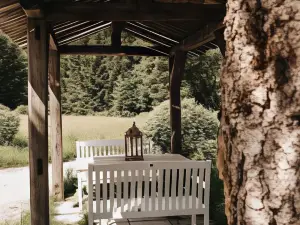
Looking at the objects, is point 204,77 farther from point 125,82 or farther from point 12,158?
point 12,158

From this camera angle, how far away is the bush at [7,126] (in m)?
12.6

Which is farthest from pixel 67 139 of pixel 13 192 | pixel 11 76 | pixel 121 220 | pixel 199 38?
pixel 11 76

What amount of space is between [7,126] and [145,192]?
33.2ft

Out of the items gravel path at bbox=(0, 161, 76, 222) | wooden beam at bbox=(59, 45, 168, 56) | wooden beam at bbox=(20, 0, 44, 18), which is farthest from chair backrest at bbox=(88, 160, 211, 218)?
wooden beam at bbox=(59, 45, 168, 56)

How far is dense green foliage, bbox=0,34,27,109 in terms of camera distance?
2258cm

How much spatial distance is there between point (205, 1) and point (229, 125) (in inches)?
128

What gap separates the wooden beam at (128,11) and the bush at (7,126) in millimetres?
9619

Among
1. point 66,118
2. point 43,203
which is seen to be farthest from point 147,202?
point 66,118

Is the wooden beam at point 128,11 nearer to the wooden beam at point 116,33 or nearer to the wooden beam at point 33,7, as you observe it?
the wooden beam at point 33,7

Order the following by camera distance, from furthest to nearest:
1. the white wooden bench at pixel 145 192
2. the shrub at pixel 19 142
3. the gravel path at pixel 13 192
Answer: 1. the shrub at pixel 19 142
2. the gravel path at pixel 13 192
3. the white wooden bench at pixel 145 192

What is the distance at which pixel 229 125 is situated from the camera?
979mm

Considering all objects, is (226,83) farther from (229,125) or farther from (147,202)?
(147,202)

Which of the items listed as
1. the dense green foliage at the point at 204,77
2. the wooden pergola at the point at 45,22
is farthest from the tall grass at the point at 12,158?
the dense green foliage at the point at 204,77

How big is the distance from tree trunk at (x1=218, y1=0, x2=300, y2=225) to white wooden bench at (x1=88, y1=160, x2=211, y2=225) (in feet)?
8.56
